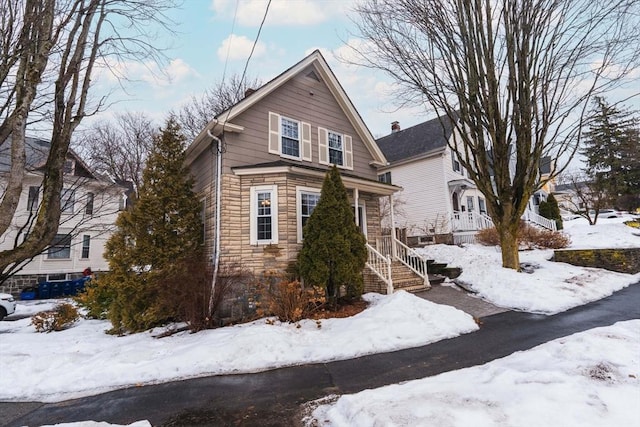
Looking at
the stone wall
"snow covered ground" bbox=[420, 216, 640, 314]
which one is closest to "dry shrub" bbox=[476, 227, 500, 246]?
"snow covered ground" bbox=[420, 216, 640, 314]

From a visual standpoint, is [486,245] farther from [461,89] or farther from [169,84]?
[169,84]

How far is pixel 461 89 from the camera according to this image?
1134cm

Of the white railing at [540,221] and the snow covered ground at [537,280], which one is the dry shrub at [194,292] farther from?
the white railing at [540,221]

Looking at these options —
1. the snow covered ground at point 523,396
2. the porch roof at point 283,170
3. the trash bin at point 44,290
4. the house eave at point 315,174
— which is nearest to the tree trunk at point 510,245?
the house eave at point 315,174

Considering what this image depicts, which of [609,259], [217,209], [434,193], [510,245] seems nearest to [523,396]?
[217,209]

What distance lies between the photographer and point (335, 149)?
521 inches

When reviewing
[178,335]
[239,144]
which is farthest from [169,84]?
[178,335]

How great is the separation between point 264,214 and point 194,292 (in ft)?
10.6

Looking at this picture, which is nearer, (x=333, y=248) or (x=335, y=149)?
(x=333, y=248)

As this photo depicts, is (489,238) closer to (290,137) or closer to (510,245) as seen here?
(510,245)

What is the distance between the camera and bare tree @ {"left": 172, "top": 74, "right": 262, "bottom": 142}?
23.6 m

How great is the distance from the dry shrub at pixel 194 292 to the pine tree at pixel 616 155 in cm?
3556

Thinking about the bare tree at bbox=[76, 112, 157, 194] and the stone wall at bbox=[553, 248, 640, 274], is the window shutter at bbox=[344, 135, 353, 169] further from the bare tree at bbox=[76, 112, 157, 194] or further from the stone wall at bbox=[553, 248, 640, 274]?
the bare tree at bbox=[76, 112, 157, 194]

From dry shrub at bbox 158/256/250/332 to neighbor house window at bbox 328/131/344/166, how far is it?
649 centimetres
